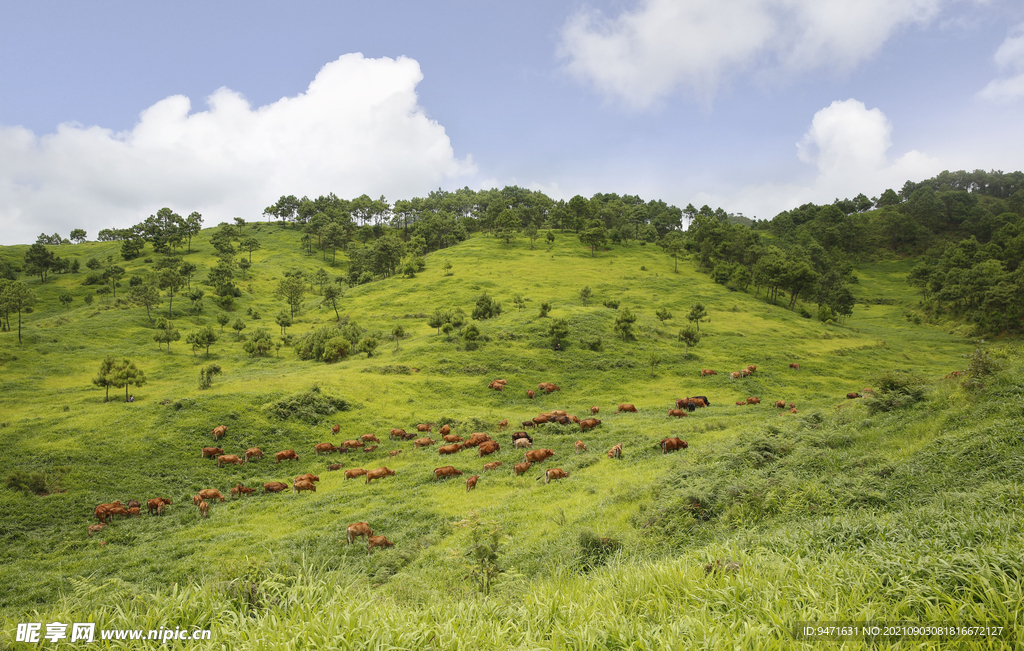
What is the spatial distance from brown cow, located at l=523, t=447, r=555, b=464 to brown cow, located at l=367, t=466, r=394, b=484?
6509 mm

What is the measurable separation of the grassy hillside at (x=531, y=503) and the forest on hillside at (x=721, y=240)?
2782cm

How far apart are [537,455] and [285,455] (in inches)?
542

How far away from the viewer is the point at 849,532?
707cm

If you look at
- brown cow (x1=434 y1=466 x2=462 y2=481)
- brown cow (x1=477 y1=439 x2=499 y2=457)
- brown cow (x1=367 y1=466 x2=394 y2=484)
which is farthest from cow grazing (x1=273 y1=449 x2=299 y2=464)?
brown cow (x1=477 y1=439 x2=499 y2=457)

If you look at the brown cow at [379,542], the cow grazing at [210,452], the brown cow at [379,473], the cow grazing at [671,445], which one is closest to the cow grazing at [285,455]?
the cow grazing at [210,452]

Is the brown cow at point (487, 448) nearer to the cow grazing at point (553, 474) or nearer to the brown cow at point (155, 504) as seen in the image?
the cow grazing at point (553, 474)

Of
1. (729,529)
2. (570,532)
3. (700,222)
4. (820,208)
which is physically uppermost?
(820,208)

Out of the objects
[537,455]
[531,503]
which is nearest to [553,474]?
[537,455]

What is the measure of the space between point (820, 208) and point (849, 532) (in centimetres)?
15473

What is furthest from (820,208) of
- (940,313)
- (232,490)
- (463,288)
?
(232,490)

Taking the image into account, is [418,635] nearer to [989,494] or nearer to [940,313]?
[989,494]

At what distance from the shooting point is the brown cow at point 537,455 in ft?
65.8

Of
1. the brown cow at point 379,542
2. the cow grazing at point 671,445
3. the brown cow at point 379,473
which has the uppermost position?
the cow grazing at point 671,445

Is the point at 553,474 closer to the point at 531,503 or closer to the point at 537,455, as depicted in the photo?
the point at 537,455
